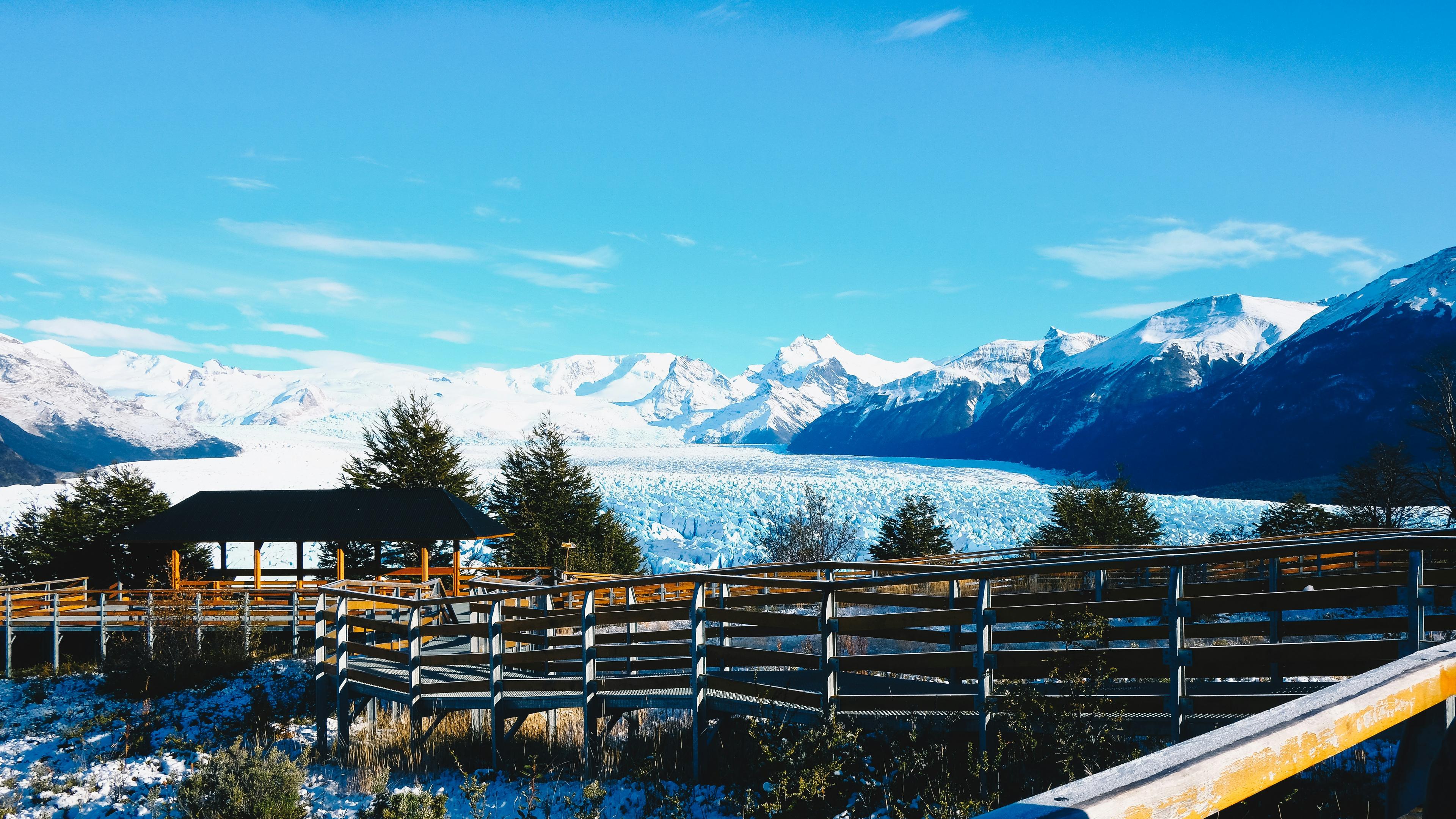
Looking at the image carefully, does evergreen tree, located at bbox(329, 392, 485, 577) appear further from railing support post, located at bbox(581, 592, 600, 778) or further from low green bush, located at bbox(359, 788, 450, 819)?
low green bush, located at bbox(359, 788, 450, 819)

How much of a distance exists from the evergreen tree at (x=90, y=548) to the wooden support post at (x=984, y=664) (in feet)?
114

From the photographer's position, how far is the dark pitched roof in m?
23.5

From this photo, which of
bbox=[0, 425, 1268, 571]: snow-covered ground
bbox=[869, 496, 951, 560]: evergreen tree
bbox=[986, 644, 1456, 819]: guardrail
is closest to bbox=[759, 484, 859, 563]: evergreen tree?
bbox=[869, 496, 951, 560]: evergreen tree

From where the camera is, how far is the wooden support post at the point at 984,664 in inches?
223

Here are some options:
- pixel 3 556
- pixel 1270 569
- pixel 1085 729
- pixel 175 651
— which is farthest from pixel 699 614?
pixel 3 556

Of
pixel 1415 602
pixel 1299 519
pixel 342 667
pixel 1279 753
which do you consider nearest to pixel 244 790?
pixel 342 667

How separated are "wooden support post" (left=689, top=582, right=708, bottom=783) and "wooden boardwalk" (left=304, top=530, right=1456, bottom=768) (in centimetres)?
2

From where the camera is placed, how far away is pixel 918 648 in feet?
39.9

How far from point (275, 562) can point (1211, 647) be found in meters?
60.4

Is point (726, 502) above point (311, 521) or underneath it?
underneath

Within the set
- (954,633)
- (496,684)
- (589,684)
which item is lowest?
(496,684)

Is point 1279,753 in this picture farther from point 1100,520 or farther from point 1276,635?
point 1100,520

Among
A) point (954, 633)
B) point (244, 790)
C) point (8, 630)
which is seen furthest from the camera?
point (8, 630)

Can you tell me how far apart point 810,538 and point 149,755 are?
32966 mm
